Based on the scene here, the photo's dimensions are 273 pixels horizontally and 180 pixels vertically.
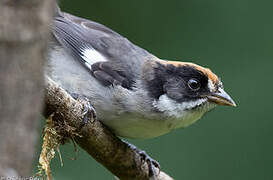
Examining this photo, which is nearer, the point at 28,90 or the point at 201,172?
the point at 28,90

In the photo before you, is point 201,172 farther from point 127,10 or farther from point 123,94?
point 127,10

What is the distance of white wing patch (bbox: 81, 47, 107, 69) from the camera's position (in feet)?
14.0

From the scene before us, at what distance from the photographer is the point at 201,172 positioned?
5102 millimetres

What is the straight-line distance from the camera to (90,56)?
4344 mm

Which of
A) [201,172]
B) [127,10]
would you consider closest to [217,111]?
[201,172]

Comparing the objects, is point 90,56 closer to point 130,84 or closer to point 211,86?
point 130,84

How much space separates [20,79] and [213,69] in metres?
4.32

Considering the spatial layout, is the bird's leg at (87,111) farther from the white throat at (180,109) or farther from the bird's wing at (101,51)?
the white throat at (180,109)

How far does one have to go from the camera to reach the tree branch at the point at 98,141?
2.99m

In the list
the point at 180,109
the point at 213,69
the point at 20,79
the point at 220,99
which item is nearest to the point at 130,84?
the point at 180,109

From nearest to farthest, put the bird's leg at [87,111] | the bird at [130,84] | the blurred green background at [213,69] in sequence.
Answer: the bird's leg at [87,111], the bird at [130,84], the blurred green background at [213,69]

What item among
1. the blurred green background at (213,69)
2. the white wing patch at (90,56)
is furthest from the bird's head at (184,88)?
the blurred green background at (213,69)

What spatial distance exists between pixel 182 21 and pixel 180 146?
1580 mm

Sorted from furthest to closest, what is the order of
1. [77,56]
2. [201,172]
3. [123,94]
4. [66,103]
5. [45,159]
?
[201,172]
[77,56]
[123,94]
[45,159]
[66,103]
